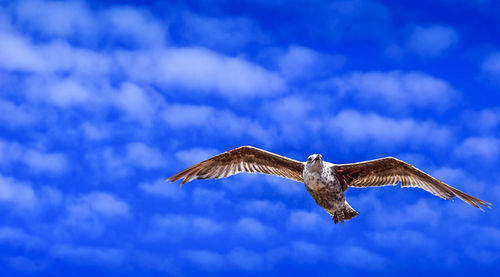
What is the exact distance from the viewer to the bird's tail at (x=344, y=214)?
13.7 meters

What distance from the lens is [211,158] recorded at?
14977 mm


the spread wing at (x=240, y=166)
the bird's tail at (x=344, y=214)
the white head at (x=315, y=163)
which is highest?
the spread wing at (x=240, y=166)

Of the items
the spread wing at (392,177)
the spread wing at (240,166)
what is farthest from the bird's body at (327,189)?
the spread wing at (240,166)

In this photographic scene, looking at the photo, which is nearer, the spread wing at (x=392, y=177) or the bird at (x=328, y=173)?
the bird at (x=328, y=173)

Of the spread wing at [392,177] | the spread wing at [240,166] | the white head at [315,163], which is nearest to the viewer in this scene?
the white head at [315,163]

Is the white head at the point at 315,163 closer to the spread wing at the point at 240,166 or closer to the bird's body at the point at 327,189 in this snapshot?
the bird's body at the point at 327,189

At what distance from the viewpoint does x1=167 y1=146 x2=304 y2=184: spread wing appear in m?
14.7

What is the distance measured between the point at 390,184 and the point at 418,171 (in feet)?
2.74

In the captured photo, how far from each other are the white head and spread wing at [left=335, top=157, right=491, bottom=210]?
32.1 inches

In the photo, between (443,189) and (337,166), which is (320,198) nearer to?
(337,166)

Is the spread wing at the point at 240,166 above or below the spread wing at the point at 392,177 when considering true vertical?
above

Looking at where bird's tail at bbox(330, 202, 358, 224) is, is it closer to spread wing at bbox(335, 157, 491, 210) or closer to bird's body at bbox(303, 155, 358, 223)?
bird's body at bbox(303, 155, 358, 223)

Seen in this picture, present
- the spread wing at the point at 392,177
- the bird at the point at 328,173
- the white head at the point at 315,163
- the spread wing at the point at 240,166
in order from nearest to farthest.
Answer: the white head at the point at 315,163 < the bird at the point at 328,173 < the spread wing at the point at 392,177 < the spread wing at the point at 240,166

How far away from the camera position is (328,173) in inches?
528
